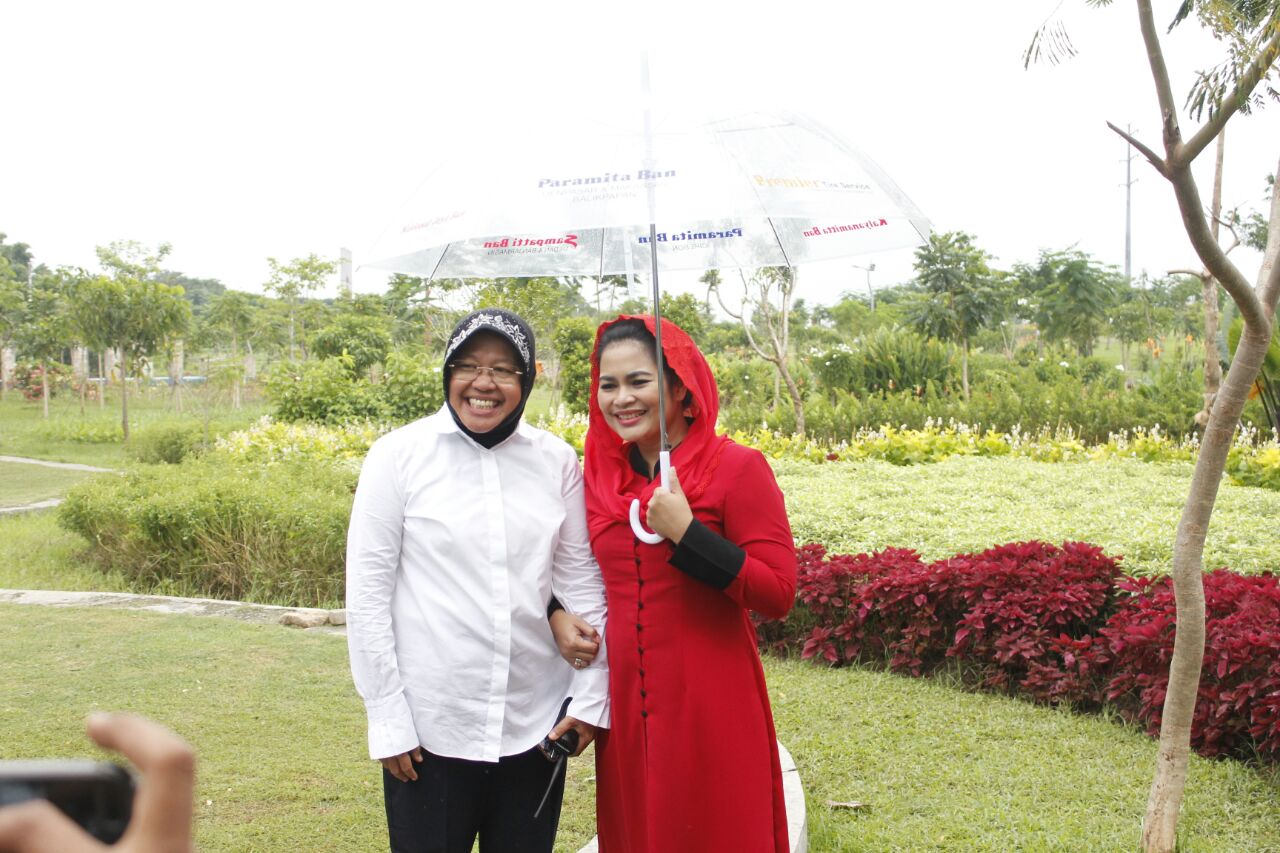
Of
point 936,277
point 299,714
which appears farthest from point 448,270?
point 936,277

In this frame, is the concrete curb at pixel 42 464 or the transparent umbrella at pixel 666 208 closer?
the transparent umbrella at pixel 666 208

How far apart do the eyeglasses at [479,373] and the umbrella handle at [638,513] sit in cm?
36

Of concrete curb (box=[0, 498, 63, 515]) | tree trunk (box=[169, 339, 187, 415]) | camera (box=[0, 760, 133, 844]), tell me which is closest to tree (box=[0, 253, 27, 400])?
tree trunk (box=[169, 339, 187, 415])

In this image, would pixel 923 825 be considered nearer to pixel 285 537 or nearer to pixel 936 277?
pixel 285 537

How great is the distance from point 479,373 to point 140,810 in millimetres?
1720

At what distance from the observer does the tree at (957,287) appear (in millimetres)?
18125

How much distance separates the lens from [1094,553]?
15.9 feet

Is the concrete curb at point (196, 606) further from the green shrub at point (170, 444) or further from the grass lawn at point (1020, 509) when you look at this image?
the green shrub at point (170, 444)

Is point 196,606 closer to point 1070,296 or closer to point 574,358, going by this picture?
point 574,358

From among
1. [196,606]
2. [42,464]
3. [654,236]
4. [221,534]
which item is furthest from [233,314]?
[654,236]

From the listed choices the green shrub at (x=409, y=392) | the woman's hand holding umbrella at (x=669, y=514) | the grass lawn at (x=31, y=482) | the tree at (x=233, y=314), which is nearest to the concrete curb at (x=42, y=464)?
the grass lawn at (x=31, y=482)

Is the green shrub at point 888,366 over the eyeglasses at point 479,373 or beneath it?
over

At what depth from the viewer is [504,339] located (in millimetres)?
2229

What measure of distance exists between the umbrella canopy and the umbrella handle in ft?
1.84
